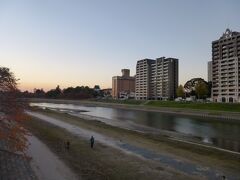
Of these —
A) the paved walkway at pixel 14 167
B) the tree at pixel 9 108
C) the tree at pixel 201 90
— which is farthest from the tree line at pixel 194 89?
the tree at pixel 9 108

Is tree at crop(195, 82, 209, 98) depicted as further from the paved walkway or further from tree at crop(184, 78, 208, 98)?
the paved walkway

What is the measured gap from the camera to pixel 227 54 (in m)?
122

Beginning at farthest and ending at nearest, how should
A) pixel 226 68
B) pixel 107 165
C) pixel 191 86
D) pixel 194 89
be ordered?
pixel 191 86 < pixel 194 89 < pixel 226 68 < pixel 107 165

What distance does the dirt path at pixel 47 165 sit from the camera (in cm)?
1530

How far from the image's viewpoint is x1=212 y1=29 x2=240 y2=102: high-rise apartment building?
115 meters

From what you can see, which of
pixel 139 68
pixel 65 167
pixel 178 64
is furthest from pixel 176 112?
pixel 139 68

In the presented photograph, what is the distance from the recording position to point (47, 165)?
684 inches

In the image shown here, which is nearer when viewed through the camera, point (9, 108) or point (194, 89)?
point (9, 108)

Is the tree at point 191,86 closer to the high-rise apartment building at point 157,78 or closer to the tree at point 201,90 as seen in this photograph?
the tree at point 201,90

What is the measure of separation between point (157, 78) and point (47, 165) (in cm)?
15988

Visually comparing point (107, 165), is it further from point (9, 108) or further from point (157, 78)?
point (157, 78)

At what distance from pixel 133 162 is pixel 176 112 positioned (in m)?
68.0

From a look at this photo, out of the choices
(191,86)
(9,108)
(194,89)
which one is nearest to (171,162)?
(9,108)

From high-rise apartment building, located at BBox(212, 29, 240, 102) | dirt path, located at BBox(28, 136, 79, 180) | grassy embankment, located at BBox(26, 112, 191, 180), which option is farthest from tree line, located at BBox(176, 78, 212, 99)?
dirt path, located at BBox(28, 136, 79, 180)
